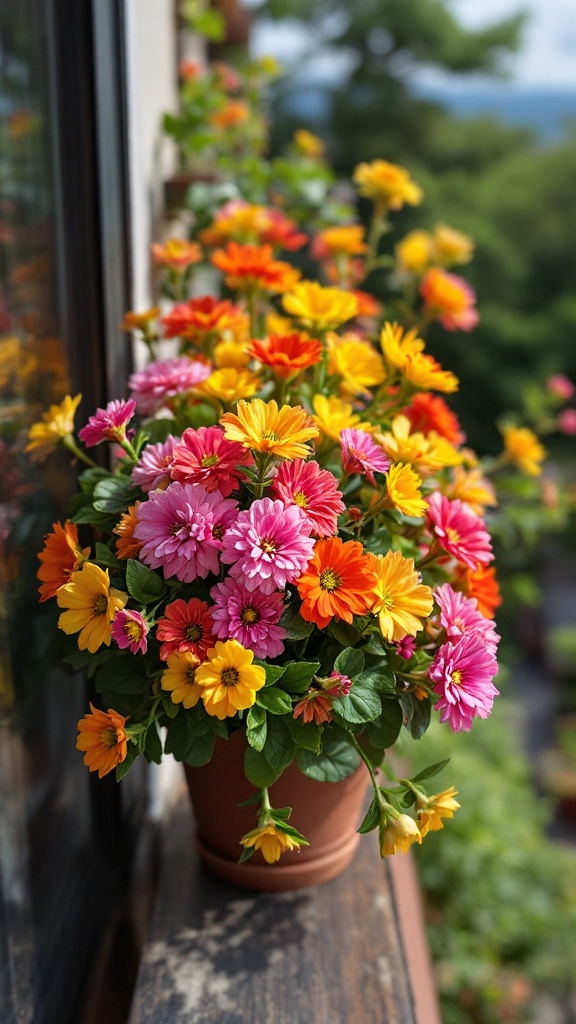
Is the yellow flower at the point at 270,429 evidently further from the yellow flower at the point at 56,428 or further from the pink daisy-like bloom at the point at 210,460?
the yellow flower at the point at 56,428

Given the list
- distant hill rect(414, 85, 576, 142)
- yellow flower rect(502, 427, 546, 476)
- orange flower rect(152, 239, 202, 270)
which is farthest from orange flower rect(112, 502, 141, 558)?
distant hill rect(414, 85, 576, 142)

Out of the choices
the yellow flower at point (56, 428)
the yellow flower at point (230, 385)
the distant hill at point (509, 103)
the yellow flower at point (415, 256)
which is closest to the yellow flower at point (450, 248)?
the yellow flower at point (415, 256)

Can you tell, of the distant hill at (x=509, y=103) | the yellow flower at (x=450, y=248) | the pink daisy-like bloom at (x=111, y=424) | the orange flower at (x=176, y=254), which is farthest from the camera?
the distant hill at (x=509, y=103)

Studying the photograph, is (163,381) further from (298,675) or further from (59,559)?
(298,675)

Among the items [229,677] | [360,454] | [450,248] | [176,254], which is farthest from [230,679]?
[450,248]

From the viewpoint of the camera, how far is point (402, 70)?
5.93 m

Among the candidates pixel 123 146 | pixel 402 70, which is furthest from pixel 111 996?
pixel 402 70

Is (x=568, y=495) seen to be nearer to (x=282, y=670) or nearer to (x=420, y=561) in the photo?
(x=420, y=561)

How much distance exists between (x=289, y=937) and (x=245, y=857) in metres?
0.20

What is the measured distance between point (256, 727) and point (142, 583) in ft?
0.46

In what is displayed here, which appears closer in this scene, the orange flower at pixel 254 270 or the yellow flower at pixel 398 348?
the yellow flower at pixel 398 348

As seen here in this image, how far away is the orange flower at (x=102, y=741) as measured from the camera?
0.56 m

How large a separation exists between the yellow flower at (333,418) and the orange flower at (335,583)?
0.13m

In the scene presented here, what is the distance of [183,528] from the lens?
586 mm
